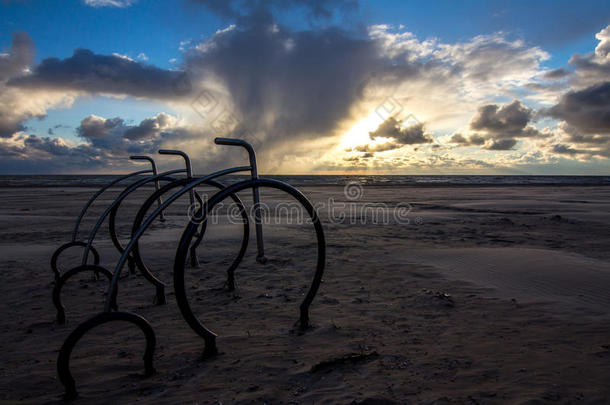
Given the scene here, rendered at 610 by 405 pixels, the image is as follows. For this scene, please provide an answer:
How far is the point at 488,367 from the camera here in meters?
2.44

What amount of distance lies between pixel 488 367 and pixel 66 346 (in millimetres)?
2921

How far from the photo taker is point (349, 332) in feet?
10.0

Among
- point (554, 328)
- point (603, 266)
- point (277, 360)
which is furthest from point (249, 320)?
point (603, 266)

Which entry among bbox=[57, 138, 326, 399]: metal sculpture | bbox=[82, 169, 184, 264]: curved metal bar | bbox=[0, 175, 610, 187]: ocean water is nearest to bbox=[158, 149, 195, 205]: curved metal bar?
bbox=[82, 169, 184, 264]: curved metal bar

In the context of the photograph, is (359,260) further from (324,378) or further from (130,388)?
(130,388)

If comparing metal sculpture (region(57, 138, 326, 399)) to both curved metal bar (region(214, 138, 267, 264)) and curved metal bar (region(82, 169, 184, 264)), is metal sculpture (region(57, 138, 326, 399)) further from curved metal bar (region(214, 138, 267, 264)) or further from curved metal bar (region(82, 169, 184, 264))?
curved metal bar (region(82, 169, 184, 264))

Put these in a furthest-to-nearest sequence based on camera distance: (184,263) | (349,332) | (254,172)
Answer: (254,172) < (349,332) < (184,263)

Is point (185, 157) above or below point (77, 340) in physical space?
above

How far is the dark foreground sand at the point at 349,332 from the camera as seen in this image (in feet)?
7.34

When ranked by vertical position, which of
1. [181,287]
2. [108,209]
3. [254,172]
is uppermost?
[254,172]

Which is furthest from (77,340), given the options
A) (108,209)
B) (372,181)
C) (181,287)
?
(372,181)

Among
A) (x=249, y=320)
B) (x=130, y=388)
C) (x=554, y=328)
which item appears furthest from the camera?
(x=249, y=320)

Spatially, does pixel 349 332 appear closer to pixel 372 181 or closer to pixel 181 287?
pixel 181 287

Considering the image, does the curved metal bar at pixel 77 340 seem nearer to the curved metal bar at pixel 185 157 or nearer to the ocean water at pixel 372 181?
the curved metal bar at pixel 185 157
